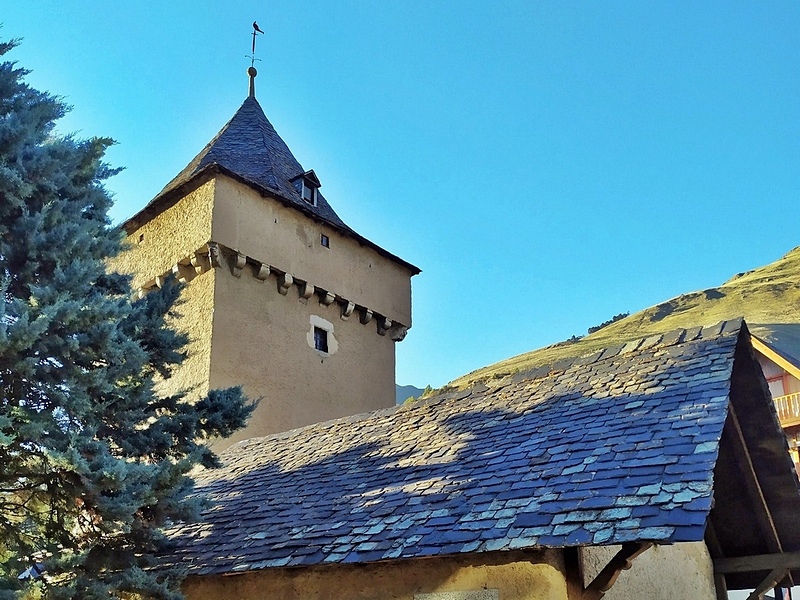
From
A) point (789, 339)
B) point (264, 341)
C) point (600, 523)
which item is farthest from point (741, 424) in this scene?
point (789, 339)

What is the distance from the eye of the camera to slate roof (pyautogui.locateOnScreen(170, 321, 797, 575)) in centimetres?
503

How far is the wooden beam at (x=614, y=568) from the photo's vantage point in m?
4.74

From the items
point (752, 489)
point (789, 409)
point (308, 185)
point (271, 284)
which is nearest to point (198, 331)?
point (271, 284)

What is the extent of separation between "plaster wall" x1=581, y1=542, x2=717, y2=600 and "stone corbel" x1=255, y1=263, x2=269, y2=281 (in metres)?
9.82

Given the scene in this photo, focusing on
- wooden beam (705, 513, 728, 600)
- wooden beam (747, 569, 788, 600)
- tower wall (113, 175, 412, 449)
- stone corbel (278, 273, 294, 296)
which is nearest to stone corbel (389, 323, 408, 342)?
tower wall (113, 175, 412, 449)

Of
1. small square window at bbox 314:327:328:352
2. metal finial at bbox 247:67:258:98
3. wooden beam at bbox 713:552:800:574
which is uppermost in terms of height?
metal finial at bbox 247:67:258:98

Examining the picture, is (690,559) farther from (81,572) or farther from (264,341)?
(264,341)

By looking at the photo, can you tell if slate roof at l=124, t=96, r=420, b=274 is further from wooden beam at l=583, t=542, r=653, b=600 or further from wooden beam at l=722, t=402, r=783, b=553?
wooden beam at l=583, t=542, r=653, b=600

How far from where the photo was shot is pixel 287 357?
49.9ft

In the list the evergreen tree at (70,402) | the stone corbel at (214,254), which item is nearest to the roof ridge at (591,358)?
the evergreen tree at (70,402)

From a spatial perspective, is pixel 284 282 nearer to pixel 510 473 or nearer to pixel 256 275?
pixel 256 275

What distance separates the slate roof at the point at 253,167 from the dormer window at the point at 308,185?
0.40 feet

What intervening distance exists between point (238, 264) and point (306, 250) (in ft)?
6.38

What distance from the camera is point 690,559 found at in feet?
25.3
